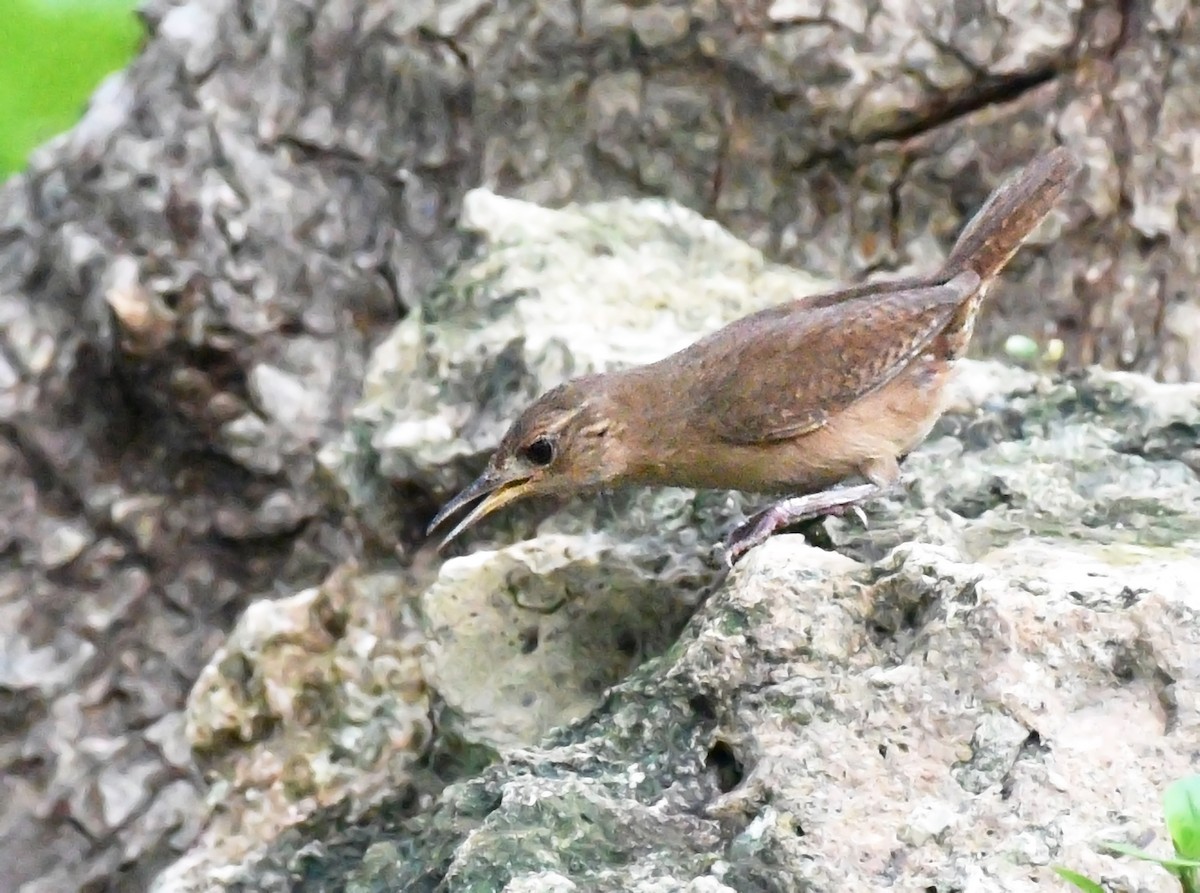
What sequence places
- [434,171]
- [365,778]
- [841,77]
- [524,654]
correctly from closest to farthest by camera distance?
[524,654]
[365,778]
[841,77]
[434,171]

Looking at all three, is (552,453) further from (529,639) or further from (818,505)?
(818,505)

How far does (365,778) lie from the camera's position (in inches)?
129

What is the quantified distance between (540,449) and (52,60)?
295cm

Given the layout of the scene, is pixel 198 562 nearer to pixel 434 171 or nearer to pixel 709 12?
pixel 434 171

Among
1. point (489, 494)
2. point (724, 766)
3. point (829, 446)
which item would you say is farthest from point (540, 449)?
point (724, 766)

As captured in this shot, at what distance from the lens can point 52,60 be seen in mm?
4859

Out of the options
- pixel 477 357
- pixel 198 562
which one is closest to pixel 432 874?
pixel 477 357

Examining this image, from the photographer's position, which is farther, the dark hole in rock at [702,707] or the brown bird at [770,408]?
the brown bird at [770,408]

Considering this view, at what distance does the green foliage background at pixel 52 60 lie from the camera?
4.74m

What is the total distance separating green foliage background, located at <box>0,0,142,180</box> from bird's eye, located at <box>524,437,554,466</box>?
2.61 meters

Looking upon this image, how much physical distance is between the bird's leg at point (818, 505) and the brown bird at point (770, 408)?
0.04 feet

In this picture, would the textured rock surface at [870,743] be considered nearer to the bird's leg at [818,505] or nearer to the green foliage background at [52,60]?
the bird's leg at [818,505]

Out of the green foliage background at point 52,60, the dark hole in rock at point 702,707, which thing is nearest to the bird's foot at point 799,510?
the dark hole in rock at point 702,707

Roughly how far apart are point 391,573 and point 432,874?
5.41 ft
